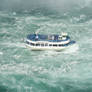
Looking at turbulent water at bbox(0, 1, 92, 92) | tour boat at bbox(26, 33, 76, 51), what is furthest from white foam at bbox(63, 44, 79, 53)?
tour boat at bbox(26, 33, 76, 51)

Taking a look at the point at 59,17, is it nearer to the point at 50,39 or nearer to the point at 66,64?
the point at 50,39

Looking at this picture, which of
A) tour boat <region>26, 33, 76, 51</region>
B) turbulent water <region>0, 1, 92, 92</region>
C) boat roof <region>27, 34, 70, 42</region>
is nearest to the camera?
turbulent water <region>0, 1, 92, 92</region>

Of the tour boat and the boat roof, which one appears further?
the boat roof

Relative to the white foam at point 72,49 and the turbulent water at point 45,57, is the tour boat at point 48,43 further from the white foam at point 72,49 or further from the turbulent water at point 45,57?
the turbulent water at point 45,57

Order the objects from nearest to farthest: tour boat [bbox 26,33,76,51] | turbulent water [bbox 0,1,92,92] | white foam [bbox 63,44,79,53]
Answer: turbulent water [bbox 0,1,92,92]
tour boat [bbox 26,33,76,51]
white foam [bbox 63,44,79,53]

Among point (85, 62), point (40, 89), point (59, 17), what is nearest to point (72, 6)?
point (59, 17)

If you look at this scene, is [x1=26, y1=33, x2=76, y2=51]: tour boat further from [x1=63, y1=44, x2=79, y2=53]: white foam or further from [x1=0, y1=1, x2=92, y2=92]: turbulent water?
[x1=0, y1=1, x2=92, y2=92]: turbulent water

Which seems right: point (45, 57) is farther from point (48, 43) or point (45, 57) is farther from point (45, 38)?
point (45, 38)

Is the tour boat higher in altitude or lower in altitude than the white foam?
higher
